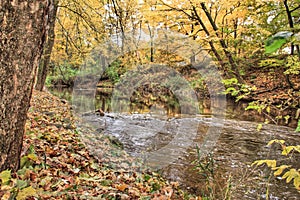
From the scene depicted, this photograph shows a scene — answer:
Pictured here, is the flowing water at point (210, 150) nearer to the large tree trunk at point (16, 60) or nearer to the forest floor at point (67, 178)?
the forest floor at point (67, 178)

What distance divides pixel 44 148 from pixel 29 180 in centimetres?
92

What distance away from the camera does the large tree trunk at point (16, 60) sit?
56.3 inches

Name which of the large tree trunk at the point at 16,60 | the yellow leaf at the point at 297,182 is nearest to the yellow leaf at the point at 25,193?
the large tree trunk at the point at 16,60

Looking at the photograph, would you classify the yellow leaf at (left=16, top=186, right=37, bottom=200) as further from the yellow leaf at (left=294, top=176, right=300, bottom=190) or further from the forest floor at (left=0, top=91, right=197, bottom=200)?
the yellow leaf at (left=294, top=176, right=300, bottom=190)

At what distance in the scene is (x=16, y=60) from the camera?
150 centimetres

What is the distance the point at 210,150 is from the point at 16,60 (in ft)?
13.3

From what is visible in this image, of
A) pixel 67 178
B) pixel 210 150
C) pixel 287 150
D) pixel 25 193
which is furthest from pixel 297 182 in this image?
pixel 210 150

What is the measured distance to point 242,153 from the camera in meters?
4.65

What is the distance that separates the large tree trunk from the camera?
4.69ft

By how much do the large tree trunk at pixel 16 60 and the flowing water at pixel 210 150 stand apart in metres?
1.89

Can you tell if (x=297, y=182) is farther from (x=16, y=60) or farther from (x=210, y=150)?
(x=210, y=150)

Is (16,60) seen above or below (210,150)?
above

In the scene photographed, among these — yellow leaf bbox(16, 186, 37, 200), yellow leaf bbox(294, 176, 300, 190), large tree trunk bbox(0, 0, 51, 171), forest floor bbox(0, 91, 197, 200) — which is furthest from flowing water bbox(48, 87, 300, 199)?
large tree trunk bbox(0, 0, 51, 171)

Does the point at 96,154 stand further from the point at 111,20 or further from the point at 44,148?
the point at 111,20
